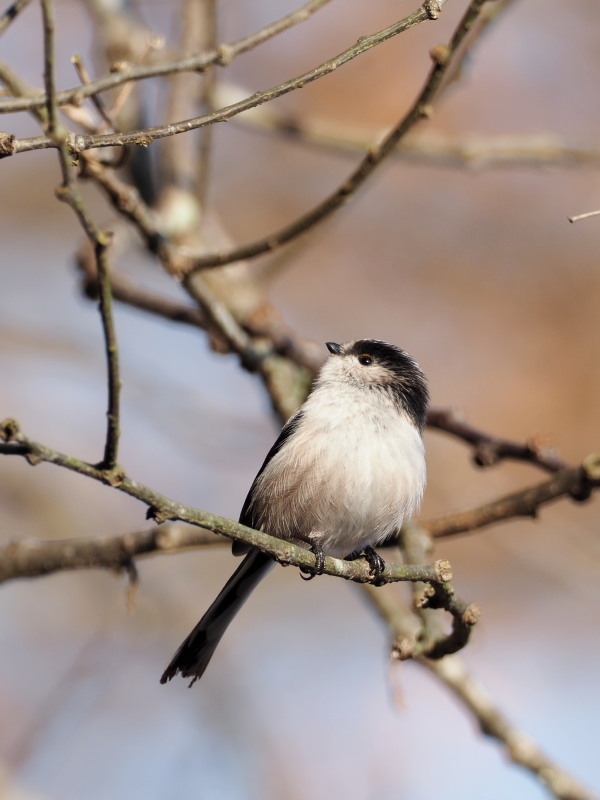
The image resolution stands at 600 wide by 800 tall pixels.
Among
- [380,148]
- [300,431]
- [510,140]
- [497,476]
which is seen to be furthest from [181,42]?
[497,476]

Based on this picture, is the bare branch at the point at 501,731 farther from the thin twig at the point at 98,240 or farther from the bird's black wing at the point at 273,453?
the thin twig at the point at 98,240

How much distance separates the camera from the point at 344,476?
11.6 ft

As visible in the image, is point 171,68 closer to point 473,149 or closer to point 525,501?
point 525,501

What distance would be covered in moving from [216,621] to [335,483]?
2.70 feet

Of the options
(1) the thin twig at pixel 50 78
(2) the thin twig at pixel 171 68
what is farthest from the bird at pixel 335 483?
(1) the thin twig at pixel 50 78

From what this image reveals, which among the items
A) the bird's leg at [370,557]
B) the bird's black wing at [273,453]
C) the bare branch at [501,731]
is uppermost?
the bird's black wing at [273,453]

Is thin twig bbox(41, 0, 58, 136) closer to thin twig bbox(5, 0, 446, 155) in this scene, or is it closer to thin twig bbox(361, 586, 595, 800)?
thin twig bbox(5, 0, 446, 155)

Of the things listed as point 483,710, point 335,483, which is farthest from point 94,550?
point 483,710

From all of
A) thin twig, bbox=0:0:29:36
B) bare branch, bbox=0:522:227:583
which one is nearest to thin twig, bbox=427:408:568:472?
bare branch, bbox=0:522:227:583

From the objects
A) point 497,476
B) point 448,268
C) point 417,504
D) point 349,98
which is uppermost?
point 349,98

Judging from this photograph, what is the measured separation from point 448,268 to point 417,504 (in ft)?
17.0

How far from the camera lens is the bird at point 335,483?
3557 mm

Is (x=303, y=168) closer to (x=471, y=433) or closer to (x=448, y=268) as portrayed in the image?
(x=448, y=268)

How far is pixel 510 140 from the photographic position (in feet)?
17.7
